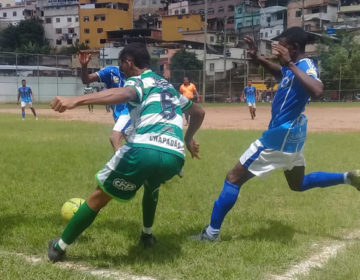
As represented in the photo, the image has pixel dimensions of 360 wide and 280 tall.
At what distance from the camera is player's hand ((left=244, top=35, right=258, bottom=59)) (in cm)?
472

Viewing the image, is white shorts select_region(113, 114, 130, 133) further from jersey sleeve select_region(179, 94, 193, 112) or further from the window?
the window

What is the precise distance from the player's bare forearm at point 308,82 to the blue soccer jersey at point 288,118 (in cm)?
30

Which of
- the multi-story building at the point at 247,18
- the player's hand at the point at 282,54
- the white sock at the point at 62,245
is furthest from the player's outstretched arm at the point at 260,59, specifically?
the multi-story building at the point at 247,18

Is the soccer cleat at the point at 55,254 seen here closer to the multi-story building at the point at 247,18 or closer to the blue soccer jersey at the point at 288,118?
the blue soccer jersey at the point at 288,118

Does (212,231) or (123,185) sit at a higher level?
(123,185)

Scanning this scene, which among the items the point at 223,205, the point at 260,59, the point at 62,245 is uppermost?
the point at 260,59

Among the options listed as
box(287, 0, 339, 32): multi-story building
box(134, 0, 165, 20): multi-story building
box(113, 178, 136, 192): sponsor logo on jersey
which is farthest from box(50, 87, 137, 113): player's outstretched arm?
box(134, 0, 165, 20): multi-story building

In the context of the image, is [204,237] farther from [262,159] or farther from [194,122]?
[194,122]

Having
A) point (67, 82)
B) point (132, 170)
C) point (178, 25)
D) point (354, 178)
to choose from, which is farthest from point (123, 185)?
point (178, 25)

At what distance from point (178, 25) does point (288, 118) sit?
80.5m

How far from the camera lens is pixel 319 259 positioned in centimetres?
410

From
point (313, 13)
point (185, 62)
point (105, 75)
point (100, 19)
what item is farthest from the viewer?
point (100, 19)

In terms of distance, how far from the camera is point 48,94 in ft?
153

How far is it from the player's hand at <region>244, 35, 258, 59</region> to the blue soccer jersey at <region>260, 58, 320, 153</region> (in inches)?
17.9
